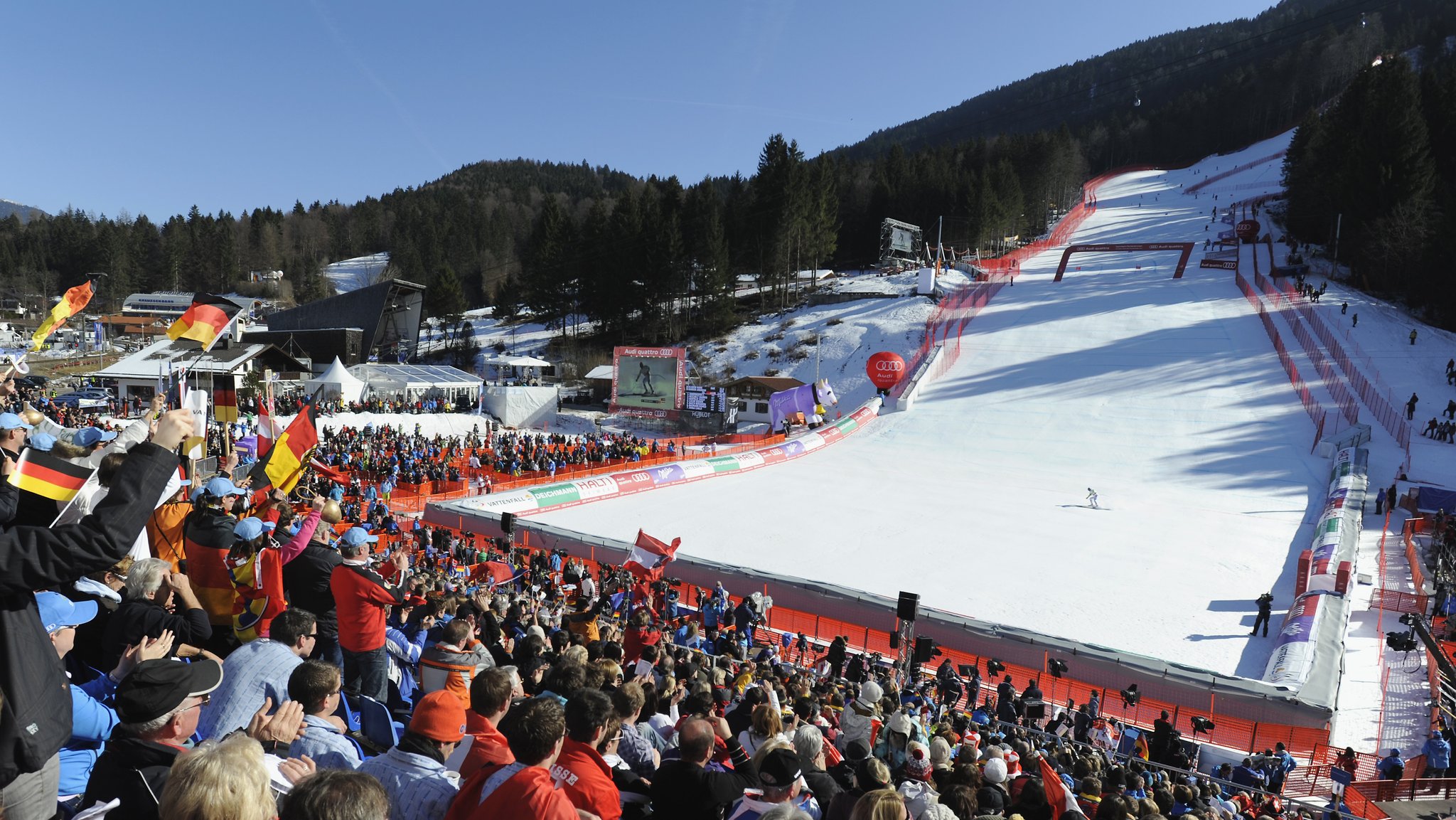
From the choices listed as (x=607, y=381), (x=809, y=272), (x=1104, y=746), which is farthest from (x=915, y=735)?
(x=809, y=272)

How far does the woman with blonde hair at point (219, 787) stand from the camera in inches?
68.4

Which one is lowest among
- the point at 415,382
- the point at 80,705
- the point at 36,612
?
the point at 415,382

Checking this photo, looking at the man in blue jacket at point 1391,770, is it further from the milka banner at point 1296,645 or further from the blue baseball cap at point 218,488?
the blue baseball cap at point 218,488

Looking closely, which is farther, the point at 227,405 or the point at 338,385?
the point at 338,385

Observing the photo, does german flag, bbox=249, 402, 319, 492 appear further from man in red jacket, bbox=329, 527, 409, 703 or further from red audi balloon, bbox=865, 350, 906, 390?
red audi balloon, bbox=865, 350, 906, 390

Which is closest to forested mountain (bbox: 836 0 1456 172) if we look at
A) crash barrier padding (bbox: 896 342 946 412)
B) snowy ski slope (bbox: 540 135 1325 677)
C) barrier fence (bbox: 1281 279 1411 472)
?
barrier fence (bbox: 1281 279 1411 472)

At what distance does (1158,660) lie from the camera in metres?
10.2

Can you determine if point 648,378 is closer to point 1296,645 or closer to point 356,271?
point 1296,645

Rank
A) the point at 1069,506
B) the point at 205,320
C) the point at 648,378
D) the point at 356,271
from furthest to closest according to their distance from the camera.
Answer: the point at 356,271
the point at 648,378
the point at 1069,506
the point at 205,320

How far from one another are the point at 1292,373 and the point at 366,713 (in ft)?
104

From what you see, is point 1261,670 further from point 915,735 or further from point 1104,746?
point 915,735

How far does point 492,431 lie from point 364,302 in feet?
70.9

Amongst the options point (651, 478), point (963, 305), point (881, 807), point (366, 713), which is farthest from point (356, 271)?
point (881, 807)

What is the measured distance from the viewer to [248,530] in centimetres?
469
